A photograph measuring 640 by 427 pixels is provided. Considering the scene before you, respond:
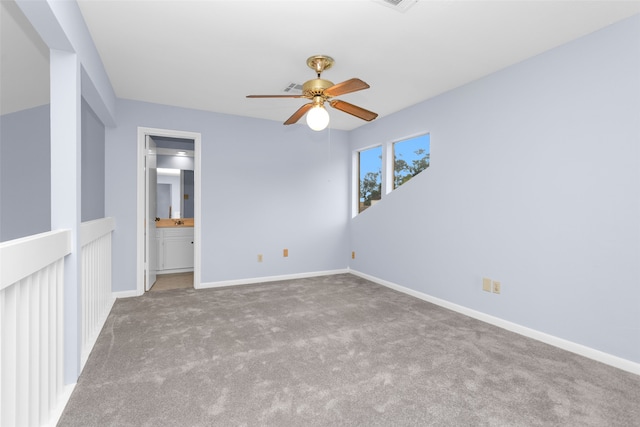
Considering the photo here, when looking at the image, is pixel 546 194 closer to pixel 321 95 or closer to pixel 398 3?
pixel 398 3

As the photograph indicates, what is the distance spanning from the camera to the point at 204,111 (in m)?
4.31

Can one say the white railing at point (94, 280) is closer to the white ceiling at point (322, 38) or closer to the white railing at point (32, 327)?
the white railing at point (32, 327)

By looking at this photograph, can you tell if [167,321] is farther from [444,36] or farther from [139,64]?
[444,36]

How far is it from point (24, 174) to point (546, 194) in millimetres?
5387

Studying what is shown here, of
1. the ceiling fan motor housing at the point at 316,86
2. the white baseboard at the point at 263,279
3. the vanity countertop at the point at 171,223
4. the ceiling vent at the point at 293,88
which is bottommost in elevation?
the white baseboard at the point at 263,279

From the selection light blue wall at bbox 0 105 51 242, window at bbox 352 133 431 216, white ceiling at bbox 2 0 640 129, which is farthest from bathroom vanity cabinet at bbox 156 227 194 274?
window at bbox 352 133 431 216

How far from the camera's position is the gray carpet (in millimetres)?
1670

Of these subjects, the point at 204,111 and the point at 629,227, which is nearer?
the point at 629,227

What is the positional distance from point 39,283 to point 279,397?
1388 mm

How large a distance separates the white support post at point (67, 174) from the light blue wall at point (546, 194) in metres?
3.37

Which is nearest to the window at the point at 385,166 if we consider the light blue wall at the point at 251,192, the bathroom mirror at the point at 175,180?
the light blue wall at the point at 251,192

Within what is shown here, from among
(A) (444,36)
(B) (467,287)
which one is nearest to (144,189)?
(A) (444,36)

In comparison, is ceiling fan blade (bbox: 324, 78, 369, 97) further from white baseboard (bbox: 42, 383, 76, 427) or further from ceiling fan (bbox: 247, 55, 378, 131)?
white baseboard (bbox: 42, 383, 76, 427)

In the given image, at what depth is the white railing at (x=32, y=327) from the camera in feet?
4.09
